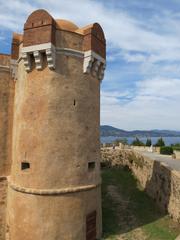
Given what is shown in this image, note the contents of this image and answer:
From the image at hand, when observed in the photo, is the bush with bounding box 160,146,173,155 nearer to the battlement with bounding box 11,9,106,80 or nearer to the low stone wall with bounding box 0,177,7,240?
the battlement with bounding box 11,9,106,80

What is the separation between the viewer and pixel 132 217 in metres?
16.4

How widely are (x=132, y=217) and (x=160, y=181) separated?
12.9 ft

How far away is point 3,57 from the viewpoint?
1486 cm

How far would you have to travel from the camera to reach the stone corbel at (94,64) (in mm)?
12812

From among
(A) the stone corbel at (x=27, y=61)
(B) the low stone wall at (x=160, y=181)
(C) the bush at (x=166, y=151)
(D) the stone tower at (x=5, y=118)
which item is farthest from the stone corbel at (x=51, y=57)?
(C) the bush at (x=166, y=151)

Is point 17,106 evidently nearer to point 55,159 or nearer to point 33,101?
point 33,101

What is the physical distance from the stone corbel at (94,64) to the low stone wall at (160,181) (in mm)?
7634

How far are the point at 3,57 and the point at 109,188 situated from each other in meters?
14.6

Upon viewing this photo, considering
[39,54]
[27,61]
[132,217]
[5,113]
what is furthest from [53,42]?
[132,217]

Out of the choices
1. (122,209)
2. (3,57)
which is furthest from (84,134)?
(122,209)

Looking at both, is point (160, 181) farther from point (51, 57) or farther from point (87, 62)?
point (51, 57)

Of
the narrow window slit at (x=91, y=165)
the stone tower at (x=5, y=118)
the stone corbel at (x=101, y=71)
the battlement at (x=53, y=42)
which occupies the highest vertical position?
the battlement at (x=53, y=42)

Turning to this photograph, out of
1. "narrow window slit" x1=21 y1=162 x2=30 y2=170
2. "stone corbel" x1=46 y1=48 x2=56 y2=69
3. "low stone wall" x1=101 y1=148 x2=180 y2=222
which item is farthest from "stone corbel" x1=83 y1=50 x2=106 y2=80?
"low stone wall" x1=101 y1=148 x2=180 y2=222

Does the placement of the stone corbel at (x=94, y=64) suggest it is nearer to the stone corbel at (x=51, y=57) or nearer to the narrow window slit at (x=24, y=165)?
the stone corbel at (x=51, y=57)
